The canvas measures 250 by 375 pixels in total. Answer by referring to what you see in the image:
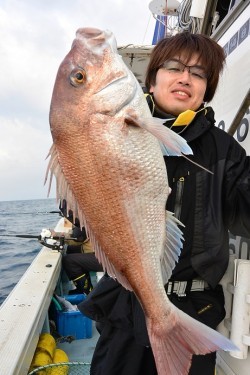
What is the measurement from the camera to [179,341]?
133cm

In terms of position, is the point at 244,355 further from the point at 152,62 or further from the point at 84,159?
the point at 152,62

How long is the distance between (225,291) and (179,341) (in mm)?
793

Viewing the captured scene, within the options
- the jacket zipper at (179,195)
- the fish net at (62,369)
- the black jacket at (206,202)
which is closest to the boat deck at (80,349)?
the fish net at (62,369)

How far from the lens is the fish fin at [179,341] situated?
1271mm

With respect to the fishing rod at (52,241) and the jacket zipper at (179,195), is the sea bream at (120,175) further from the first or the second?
the fishing rod at (52,241)

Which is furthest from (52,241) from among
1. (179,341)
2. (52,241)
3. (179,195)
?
(179,341)

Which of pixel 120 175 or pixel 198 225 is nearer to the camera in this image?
pixel 120 175

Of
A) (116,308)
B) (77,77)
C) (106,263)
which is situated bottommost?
(116,308)

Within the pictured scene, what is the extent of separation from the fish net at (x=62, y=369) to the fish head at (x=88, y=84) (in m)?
2.09

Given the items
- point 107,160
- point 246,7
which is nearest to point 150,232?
point 107,160

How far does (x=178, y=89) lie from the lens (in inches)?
67.2

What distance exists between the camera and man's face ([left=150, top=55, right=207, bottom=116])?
1.70m

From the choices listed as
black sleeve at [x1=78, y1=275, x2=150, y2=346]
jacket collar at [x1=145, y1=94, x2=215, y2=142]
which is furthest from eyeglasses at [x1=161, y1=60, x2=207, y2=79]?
black sleeve at [x1=78, y1=275, x2=150, y2=346]

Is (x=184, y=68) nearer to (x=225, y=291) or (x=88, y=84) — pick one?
(x=88, y=84)
